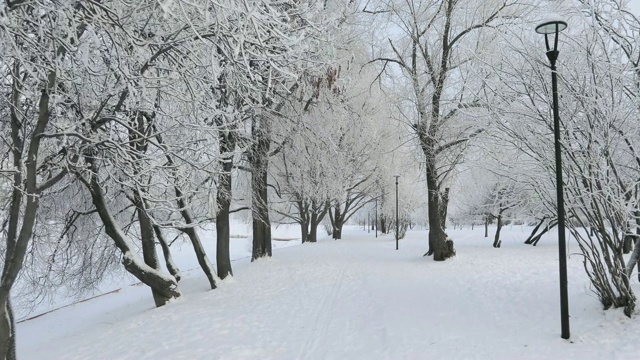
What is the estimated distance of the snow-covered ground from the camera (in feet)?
18.3

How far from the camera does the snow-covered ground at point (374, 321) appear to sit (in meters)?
5.58

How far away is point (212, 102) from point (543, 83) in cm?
474

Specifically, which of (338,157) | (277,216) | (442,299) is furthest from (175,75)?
(277,216)

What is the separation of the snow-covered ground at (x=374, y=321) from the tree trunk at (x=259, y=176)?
252 centimetres

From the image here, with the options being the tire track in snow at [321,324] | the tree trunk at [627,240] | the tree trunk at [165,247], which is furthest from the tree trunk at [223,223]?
the tree trunk at [627,240]

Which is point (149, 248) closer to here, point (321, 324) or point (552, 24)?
point (321, 324)

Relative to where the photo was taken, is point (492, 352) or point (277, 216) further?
point (277, 216)

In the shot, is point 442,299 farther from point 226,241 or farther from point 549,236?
point 549,236

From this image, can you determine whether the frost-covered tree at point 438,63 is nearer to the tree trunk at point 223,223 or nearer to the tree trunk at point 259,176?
the tree trunk at point 259,176

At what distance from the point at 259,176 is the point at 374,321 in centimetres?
739

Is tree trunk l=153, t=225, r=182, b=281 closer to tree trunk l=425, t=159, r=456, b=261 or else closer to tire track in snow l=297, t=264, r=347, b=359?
tire track in snow l=297, t=264, r=347, b=359

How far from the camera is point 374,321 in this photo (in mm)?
7117

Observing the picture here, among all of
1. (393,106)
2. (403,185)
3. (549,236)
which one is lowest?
(549,236)

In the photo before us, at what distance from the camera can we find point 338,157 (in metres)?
19.0
